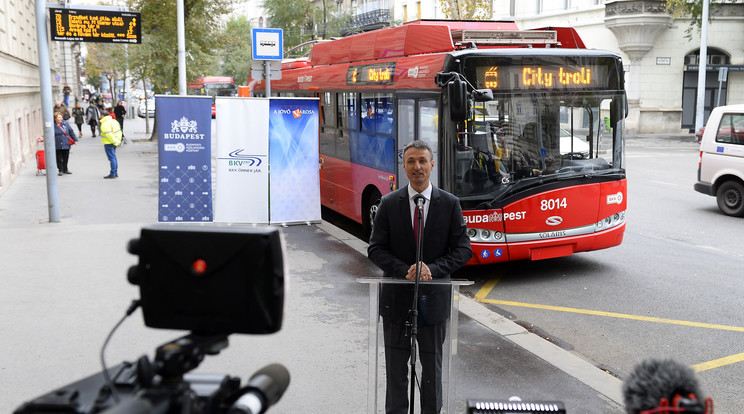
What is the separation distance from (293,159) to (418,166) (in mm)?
8158

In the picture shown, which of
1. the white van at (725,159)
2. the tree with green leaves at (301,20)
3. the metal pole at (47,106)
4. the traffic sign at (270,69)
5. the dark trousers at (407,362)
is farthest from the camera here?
the tree with green leaves at (301,20)

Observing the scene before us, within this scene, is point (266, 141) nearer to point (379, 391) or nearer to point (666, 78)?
point (379, 391)

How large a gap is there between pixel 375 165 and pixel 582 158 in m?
3.13

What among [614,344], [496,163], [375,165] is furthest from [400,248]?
[375,165]

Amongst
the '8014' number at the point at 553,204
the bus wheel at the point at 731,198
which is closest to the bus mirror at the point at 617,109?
the '8014' number at the point at 553,204

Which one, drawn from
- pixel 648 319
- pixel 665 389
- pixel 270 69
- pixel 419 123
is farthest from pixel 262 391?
pixel 270 69

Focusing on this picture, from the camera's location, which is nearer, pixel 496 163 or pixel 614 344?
pixel 614 344

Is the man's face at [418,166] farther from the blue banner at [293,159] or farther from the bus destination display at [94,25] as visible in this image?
the bus destination display at [94,25]

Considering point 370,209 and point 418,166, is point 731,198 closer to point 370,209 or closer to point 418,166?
point 370,209

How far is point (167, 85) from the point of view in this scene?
2842 cm

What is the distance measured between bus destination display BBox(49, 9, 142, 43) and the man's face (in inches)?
387

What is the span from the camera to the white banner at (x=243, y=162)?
478 inches

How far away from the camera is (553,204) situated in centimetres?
888

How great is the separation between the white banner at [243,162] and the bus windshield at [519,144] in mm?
4592
